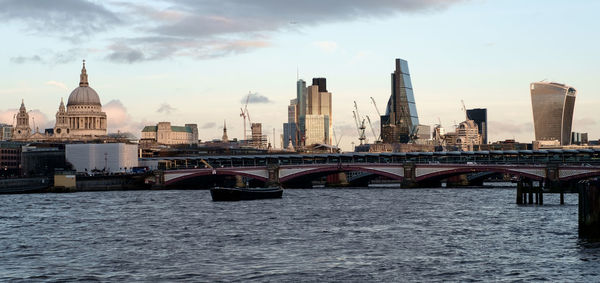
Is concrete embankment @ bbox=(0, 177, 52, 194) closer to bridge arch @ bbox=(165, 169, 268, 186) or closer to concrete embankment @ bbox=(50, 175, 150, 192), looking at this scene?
concrete embankment @ bbox=(50, 175, 150, 192)

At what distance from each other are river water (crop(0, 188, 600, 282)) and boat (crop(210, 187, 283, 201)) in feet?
83.7

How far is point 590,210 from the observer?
65125 mm

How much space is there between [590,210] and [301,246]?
70.8ft

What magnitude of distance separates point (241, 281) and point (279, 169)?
135 m

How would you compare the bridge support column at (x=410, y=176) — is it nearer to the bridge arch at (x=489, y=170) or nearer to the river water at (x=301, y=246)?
the bridge arch at (x=489, y=170)

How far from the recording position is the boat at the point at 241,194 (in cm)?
13038

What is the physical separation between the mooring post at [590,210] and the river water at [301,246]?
3.72 ft

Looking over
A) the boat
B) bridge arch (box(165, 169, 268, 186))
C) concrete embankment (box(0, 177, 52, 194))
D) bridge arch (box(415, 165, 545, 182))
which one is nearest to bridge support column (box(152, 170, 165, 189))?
bridge arch (box(165, 169, 268, 186))

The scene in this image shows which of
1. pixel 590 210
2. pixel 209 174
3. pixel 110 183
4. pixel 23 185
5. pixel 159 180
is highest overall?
pixel 209 174

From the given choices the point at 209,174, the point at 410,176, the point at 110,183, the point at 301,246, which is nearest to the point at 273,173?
the point at 209,174

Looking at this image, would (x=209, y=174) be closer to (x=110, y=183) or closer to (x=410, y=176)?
(x=110, y=183)

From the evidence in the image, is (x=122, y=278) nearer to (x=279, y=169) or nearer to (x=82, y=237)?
(x=82, y=237)

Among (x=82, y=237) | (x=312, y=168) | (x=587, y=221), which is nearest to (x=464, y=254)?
(x=587, y=221)

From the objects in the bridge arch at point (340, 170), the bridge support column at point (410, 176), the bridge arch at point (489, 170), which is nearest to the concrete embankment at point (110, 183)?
the bridge arch at point (340, 170)
